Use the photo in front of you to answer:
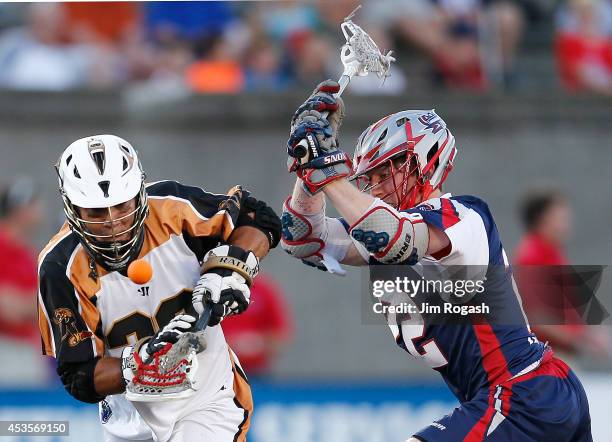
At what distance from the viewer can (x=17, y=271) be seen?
350 inches

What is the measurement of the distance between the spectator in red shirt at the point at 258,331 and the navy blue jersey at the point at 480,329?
3660 millimetres

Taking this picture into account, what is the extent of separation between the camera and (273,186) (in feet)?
35.1

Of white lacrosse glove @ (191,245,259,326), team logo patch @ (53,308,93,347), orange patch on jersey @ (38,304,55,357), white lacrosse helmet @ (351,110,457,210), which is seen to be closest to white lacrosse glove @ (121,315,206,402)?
white lacrosse glove @ (191,245,259,326)

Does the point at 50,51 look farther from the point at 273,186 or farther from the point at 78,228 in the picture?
the point at 78,228

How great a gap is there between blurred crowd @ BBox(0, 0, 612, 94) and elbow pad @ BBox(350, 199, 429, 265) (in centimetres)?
566

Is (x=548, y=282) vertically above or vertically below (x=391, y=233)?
below

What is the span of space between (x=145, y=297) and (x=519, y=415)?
5.71 feet

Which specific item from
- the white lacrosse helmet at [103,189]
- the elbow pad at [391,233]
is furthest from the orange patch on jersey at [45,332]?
the elbow pad at [391,233]

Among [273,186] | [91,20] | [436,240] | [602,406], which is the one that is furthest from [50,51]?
[436,240]

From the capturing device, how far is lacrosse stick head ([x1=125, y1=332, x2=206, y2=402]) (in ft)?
17.0

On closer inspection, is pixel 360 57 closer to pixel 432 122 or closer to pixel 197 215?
pixel 432 122

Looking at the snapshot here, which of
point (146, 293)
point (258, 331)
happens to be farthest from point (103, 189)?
point (258, 331)

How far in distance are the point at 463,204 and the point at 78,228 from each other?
5.54ft

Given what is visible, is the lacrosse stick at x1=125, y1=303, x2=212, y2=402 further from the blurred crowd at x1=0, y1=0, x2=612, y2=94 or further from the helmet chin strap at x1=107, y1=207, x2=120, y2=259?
the blurred crowd at x1=0, y1=0, x2=612, y2=94
